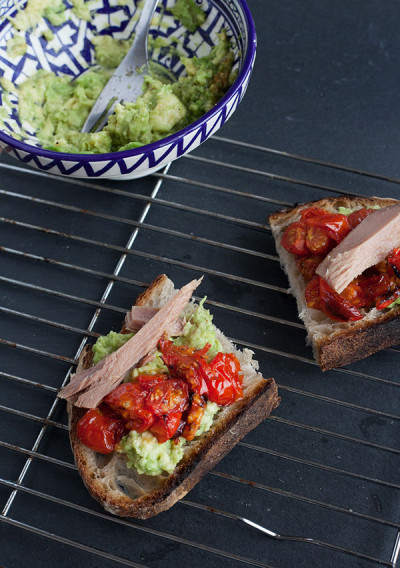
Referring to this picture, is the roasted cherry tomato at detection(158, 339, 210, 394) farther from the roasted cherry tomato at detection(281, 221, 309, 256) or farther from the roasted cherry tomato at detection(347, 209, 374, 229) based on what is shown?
the roasted cherry tomato at detection(347, 209, 374, 229)

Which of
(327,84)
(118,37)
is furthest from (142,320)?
(327,84)

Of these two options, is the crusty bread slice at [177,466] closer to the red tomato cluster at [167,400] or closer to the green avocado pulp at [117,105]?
the red tomato cluster at [167,400]

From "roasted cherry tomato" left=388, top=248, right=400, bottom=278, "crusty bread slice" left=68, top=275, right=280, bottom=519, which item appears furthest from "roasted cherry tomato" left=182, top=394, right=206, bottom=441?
"roasted cherry tomato" left=388, top=248, right=400, bottom=278

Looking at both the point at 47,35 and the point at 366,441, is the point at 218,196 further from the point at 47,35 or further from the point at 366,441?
the point at 366,441

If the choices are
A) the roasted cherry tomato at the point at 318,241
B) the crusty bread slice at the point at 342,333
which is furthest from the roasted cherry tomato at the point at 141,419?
the roasted cherry tomato at the point at 318,241

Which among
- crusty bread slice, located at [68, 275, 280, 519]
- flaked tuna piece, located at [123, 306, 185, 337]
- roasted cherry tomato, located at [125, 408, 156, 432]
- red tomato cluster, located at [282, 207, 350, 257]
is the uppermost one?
red tomato cluster, located at [282, 207, 350, 257]

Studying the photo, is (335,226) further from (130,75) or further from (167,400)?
(130,75)

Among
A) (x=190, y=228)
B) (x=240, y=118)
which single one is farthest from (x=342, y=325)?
(x=240, y=118)
